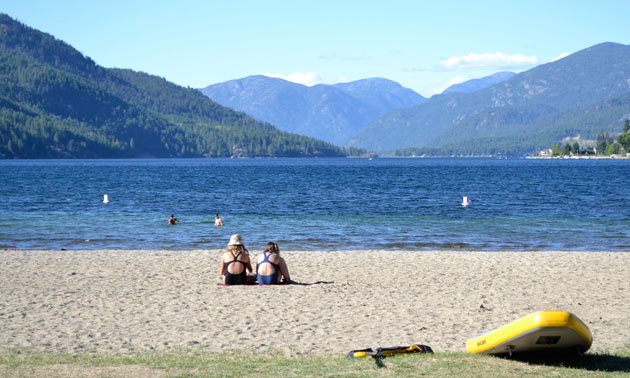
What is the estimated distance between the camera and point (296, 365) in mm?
11203

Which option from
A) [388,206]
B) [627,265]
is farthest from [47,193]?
[627,265]

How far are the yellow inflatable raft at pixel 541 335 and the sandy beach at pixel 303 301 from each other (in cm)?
145

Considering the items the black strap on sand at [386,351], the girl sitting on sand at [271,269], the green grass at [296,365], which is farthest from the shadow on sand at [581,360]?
the girl sitting on sand at [271,269]

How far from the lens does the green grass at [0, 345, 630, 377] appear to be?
34.7 feet

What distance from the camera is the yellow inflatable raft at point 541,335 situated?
10.5 meters

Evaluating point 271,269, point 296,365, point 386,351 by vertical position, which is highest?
point 271,269

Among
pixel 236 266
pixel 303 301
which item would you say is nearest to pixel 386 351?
pixel 303 301

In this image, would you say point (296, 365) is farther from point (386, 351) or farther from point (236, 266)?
point (236, 266)

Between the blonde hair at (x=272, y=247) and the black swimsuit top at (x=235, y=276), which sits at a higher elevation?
the blonde hair at (x=272, y=247)

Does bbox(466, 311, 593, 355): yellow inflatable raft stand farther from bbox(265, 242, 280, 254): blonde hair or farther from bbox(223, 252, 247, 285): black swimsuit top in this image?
bbox(223, 252, 247, 285): black swimsuit top

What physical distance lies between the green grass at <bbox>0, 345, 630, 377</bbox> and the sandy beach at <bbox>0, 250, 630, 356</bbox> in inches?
27.6

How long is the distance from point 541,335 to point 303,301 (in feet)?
24.2

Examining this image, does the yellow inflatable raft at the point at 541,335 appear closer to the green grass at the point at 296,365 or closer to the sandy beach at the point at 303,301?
the green grass at the point at 296,365

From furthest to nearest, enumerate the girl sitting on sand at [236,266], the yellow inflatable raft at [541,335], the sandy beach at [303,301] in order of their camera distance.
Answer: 1. the girl sitting on sand at [236,266]
2. the sandy beach at [303,301]
3. the yellow inflatable raft at [541,335]
